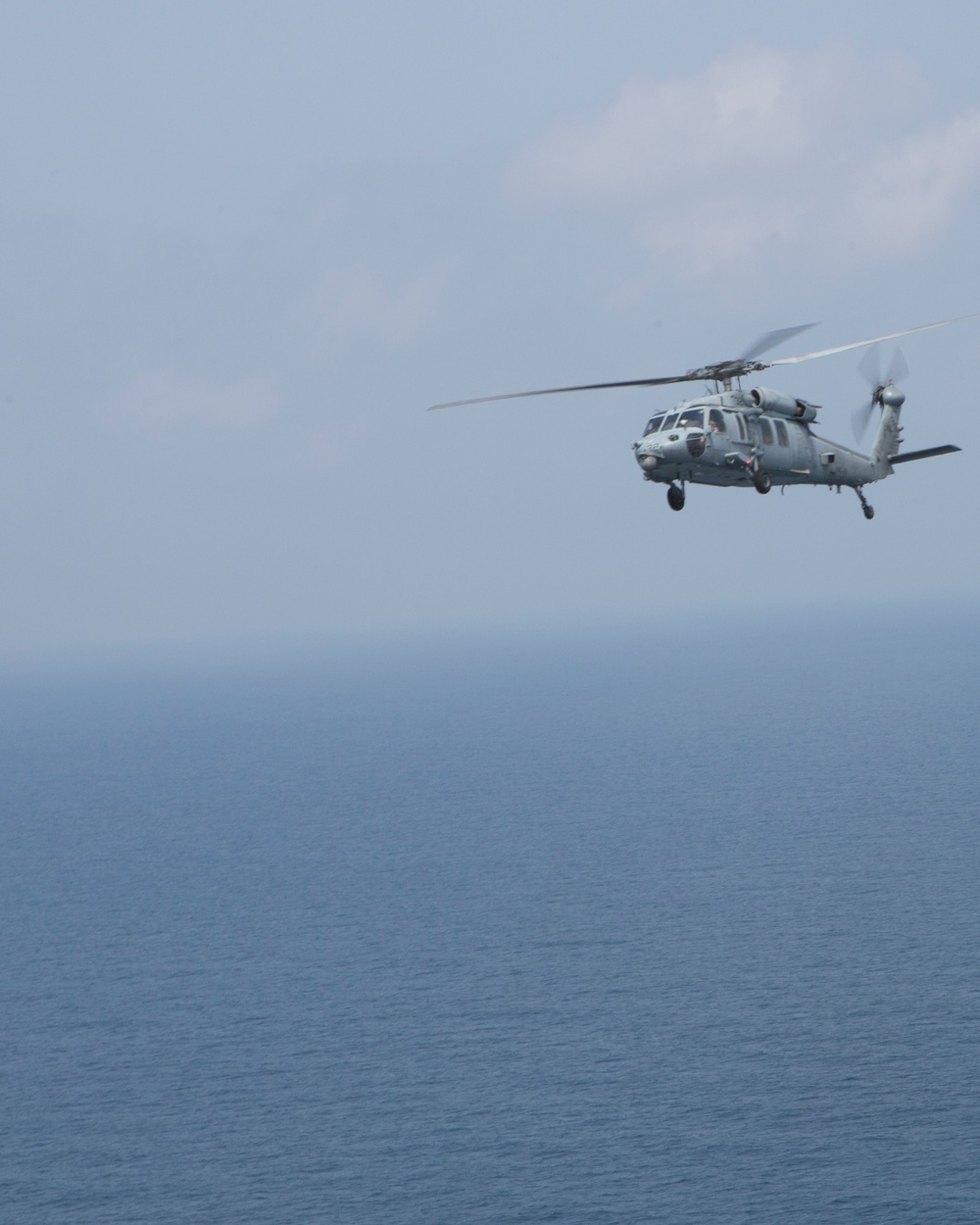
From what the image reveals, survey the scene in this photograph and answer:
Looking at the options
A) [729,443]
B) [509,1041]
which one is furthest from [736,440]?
[509,1041]

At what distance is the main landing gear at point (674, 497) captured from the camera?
41406 mm

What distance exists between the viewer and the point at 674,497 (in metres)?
41.9

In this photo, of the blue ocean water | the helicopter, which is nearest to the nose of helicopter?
the helicopter

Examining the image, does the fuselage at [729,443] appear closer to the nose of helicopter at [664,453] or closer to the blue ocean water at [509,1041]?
the nose of helicopter at [664,453]

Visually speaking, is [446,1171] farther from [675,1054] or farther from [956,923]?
[956,923]

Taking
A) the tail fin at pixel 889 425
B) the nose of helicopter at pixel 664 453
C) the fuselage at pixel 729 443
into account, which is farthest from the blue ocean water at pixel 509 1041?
the nose of helicopter at pixel 664 453

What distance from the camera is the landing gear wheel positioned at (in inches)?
1630

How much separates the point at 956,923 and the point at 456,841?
2876 inches

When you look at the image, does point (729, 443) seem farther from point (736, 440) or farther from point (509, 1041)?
point (509, 1041)

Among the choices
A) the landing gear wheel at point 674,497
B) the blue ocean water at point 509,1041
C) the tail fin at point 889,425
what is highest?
the tail fin at point 889,425

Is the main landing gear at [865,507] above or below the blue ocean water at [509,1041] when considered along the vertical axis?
above

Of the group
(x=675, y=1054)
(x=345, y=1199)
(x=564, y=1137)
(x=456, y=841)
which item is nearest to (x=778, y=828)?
(x=456, y=841)

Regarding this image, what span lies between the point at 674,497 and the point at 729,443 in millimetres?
2365

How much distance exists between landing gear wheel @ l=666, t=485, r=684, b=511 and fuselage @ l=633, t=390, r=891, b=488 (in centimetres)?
42
